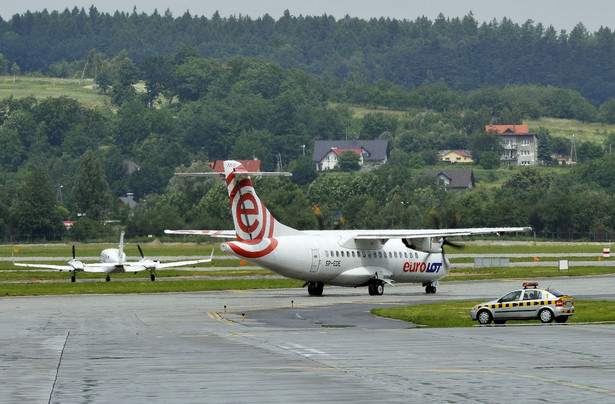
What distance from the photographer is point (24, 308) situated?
195ft

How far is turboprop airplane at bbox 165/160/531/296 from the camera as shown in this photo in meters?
64.9

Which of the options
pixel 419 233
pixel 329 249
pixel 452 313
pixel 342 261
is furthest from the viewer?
pixel 419 233

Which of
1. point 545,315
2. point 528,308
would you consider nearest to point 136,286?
point 528,308

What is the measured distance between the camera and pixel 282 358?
34719 mm

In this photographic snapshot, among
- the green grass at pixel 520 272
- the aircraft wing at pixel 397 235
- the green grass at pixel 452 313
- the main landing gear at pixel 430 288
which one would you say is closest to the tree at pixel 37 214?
the green grass at pixel 520 272

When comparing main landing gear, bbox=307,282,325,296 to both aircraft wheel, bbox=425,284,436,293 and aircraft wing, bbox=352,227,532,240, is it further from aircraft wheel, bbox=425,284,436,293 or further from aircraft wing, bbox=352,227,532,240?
aircraft wheel, bbox=425,284,436,293

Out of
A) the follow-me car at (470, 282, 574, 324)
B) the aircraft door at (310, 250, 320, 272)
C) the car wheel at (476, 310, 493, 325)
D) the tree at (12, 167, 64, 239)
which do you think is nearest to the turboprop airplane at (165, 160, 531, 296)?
the aircraft door at (310, 250, 320, 272)

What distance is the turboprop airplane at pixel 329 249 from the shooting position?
6488 cm

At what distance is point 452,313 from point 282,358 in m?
20.6

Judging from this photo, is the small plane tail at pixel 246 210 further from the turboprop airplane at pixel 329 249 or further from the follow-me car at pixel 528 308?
the follow-me car at pixel 528 308

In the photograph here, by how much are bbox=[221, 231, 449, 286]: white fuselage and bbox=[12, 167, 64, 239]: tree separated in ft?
353

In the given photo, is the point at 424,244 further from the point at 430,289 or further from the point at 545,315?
the point at 545,315

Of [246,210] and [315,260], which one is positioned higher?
[246,210]

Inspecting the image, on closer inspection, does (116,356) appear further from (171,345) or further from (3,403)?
(3,403)
